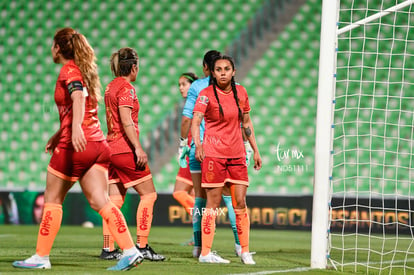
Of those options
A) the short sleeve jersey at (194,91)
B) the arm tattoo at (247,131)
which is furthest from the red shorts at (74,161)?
the short sleeve jersey at (194,91)

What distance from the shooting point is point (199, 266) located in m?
4.56

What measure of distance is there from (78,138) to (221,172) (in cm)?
132

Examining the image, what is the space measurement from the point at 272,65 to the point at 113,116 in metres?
7.11

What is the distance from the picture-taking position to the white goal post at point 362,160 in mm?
4625

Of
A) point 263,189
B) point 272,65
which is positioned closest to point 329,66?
point 263,189

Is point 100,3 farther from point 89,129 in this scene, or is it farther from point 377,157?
point 89,129

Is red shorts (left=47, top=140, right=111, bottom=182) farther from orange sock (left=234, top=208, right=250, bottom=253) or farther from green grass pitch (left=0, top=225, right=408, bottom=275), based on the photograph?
orange sock (left=234, top=208, right=250, bottom=253)

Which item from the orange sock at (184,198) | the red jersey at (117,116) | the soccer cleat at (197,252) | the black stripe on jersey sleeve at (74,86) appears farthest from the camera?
the orange sock at (184,198)

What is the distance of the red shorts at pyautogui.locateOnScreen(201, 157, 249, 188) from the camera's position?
4.76m

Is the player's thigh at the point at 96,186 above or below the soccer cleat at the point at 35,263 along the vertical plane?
above

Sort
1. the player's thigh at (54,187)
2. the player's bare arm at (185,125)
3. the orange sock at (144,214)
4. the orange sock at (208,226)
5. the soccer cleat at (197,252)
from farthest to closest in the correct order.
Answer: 1. the player's bare arm at (185,125)
2. the soccer cleat at (197,252)
3. the orange sock at (144,214)
4. the orange sock at (208,226)
5. the player's thigh at (54,187)

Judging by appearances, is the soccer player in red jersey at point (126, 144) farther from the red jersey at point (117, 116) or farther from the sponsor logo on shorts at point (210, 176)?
the sponsor logo on shorts at point (210, 176)

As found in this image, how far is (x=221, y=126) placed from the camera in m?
4.84

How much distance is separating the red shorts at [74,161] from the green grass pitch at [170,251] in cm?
57
